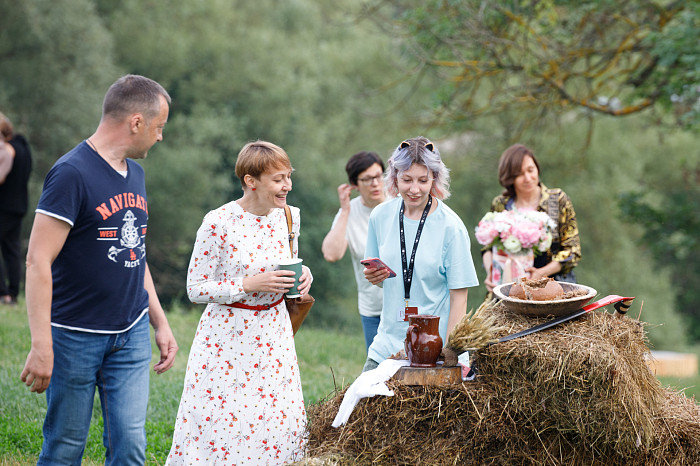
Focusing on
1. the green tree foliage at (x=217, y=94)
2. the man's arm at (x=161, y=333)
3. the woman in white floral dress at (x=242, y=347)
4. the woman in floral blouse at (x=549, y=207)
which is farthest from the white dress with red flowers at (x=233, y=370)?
the green tree foliage at (x=217, y=94)

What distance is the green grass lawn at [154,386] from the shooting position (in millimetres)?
5230

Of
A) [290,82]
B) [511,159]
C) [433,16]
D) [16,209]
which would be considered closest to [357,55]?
[290,82]

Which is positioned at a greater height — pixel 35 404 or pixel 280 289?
pixel 280 289

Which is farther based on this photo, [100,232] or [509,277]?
[509,277]

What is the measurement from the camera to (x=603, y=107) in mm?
11117

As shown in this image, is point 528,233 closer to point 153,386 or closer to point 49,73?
point 153,386

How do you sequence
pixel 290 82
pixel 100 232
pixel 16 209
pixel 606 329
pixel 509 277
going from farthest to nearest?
pixel 290 82, pixel 16 209, pixel 509 277, pixel 606 329, pixel 100 232

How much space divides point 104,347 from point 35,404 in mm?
3098

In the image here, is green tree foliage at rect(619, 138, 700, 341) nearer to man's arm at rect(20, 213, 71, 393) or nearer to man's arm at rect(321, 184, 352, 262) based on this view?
man's arm at rect(321, 184, 352, 262)

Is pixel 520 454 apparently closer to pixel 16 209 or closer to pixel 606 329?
pixel 606 329

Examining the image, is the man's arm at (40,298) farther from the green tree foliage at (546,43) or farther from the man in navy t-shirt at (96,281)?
the green tree foliage at (546,43)

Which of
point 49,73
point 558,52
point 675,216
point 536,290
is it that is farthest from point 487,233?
point 49,73

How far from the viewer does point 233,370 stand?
153 inches

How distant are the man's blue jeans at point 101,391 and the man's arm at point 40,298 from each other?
209 millimetres
